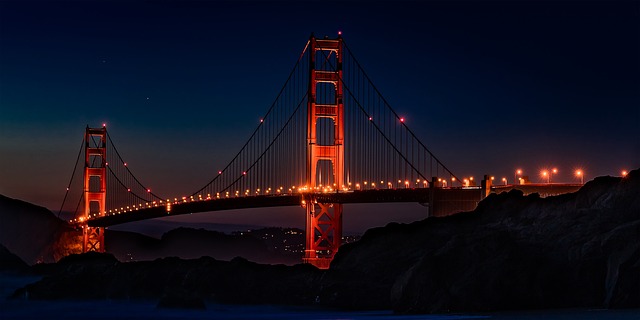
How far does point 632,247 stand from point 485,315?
3.69 metres

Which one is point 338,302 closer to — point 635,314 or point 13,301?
point 635,314

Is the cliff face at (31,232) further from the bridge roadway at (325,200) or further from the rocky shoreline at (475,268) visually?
the rocky shoreline at (475,268)

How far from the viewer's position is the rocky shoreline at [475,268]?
86.2 feet

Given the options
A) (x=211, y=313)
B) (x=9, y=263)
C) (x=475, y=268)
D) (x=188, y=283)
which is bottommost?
(x=9, y=263)

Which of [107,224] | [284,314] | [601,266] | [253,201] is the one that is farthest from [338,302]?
[107,224]

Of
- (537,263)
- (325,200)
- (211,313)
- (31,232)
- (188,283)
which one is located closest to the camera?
(537,263)

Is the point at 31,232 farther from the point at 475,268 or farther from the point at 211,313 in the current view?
the point at 475,268

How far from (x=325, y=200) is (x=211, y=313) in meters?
29.9

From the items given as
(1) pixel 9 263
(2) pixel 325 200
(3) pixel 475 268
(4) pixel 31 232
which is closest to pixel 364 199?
(2) pixel 325 200

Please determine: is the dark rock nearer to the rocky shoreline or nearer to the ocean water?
the ocean water

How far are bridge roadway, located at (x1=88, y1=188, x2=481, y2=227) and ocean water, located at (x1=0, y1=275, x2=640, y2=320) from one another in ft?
44.7

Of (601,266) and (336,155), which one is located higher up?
(336,155)

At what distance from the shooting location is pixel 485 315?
25.5 meters

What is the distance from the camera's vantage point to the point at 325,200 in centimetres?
6272
